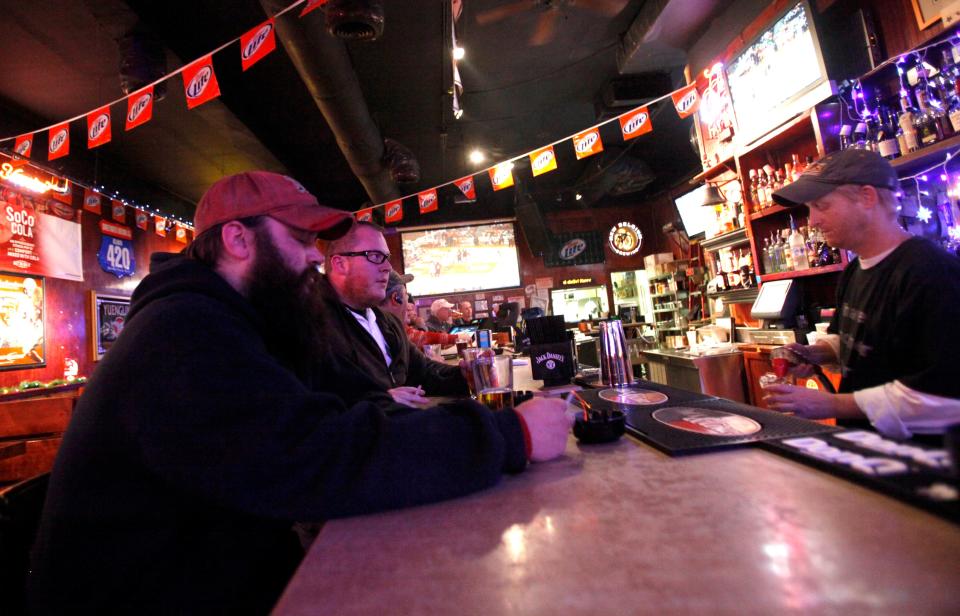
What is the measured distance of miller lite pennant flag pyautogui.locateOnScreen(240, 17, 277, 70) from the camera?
3.01m

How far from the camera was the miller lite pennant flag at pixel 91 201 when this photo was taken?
5312 mm

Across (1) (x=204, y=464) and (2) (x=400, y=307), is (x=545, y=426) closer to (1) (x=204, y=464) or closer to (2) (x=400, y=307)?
(1) (x=204, y=464)

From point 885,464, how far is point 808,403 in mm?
917

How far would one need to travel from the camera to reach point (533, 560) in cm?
54

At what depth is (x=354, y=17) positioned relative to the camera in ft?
9.30

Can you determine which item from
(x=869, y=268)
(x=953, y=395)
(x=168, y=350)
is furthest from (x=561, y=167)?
(x=168, y=350)

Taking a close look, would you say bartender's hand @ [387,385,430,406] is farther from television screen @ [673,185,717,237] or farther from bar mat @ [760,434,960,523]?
television screen @ [673,185,717,237]

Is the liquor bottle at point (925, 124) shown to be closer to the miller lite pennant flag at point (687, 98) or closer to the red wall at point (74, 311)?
the miller lite pennant flag at point (687, 98)

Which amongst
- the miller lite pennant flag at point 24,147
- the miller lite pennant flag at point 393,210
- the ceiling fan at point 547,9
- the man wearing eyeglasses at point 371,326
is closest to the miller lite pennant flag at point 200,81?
the man wearing eyeglasses at point 371,326

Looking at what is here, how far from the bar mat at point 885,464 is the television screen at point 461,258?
9.22m

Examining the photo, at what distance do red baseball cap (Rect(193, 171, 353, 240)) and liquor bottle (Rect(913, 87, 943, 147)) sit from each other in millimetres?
3126

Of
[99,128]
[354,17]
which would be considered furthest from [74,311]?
[354,17]

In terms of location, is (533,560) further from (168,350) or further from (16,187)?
(16,187)

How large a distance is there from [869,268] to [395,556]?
215 centimetres
